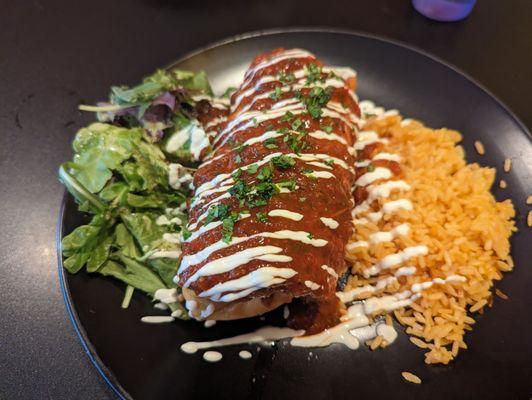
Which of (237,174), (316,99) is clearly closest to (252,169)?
(237,174)

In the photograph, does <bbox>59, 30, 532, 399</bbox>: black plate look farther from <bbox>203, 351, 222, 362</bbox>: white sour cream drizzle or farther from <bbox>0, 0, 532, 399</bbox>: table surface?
<bbox>0, 0, 532, 399</bbox>: table surface

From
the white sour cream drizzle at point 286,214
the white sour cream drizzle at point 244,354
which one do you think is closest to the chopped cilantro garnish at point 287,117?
the white sour cream drizzle at point 286,214

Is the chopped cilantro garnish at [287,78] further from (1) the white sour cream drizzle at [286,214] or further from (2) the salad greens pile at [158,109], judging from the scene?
(1) the white sour cream drizzle at [286,214]

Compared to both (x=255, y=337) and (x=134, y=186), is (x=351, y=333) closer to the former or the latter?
(x=255, y=337)

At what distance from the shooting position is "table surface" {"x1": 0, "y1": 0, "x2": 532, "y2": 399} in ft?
6.95

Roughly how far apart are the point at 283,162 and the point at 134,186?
820 mm

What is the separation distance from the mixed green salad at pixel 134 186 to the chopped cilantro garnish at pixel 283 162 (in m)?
0.52

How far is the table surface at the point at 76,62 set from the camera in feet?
6.95

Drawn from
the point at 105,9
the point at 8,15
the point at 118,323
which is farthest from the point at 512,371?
the point at 8,15

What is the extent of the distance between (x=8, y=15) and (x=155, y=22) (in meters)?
1.18

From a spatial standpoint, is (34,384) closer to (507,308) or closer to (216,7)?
(507,308)

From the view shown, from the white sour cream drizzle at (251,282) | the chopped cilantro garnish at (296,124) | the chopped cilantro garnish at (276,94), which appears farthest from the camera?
the chopped cilantro garnish at (276,94)

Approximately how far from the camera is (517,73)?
2.95 metres

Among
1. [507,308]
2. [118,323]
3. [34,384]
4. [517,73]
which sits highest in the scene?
[517,73]
